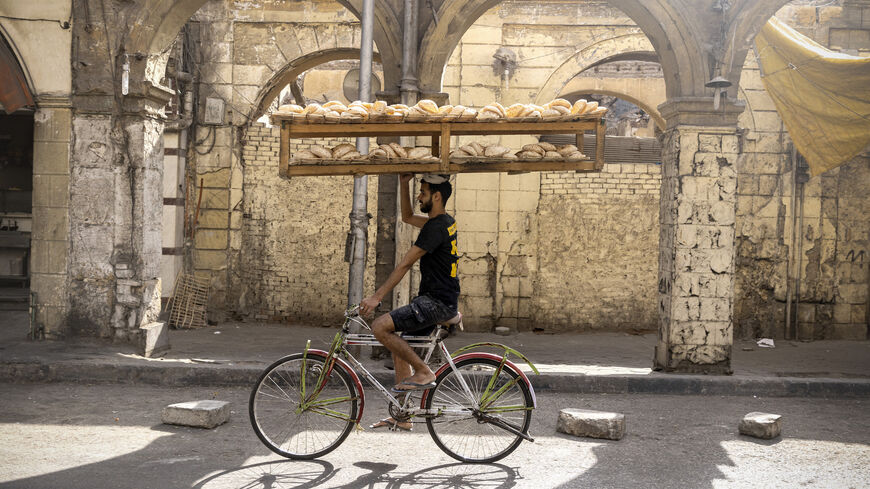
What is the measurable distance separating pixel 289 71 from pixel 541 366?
689 cm

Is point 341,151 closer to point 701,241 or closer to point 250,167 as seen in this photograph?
point 701,241

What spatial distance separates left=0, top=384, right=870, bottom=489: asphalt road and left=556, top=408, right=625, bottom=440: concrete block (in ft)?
0.30

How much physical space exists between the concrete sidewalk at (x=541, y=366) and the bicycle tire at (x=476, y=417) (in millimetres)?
2620

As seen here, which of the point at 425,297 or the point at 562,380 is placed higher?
the point at 425,297

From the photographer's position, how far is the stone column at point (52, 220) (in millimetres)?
8117

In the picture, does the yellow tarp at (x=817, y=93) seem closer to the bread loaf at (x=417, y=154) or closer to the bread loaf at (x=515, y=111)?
the bread loaf at (x=515, y=111)

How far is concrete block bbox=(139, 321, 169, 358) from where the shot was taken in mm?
7953

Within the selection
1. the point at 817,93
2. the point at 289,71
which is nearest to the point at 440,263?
the point at 817,93

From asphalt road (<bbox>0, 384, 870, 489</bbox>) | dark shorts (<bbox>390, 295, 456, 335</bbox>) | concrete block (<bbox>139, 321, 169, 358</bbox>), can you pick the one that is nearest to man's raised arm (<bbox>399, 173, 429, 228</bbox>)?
dark shorts (<bbox>390, 295, 456, 335</bbox>)

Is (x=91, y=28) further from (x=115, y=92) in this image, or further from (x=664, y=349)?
(x=664, y=349)

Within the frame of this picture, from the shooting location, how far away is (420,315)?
4.77 meters

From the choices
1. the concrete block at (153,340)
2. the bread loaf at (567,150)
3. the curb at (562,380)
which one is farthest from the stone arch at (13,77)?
the bread loaf at (567,150)

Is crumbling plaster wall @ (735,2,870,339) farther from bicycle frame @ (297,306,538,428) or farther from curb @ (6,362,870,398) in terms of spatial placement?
bicycle frame @ (297,306,538,428)

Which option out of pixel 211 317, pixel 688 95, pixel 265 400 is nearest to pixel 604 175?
pixel 688 95
